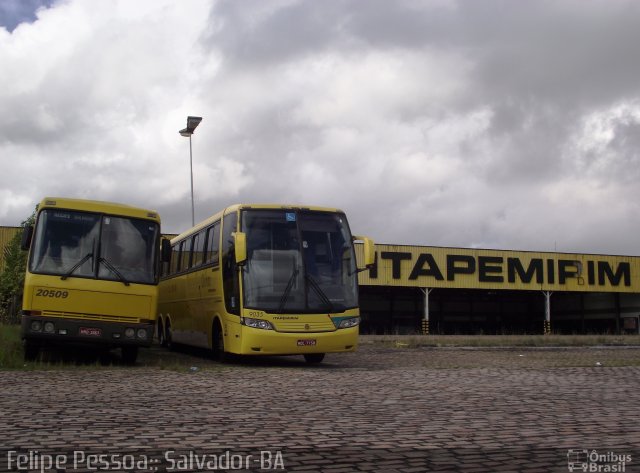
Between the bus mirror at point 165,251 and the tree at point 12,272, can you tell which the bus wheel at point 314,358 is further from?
the tree at point 12,272

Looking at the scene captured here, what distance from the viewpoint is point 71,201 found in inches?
567

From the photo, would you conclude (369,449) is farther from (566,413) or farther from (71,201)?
(71,201)

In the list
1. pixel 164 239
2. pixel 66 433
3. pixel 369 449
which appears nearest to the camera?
pixel 369 449

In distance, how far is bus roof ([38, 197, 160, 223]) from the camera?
14.2 meters

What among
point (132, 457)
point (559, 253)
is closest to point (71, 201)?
point (132, 457)

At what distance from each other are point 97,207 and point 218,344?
420 cm

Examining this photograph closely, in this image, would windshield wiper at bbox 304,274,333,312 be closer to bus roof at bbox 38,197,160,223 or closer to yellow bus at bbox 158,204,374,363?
yellow bus at bbox 158,204,374,363

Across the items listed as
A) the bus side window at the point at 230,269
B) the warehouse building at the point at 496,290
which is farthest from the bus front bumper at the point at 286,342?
the warehouse building at the point at 496,290

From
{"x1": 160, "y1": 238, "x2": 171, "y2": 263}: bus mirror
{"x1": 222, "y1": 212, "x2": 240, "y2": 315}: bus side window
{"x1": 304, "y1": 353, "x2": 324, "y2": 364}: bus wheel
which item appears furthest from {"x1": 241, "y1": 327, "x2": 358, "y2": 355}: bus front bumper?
{"x1": 160, "y1": 238, "x2": 171, "y2": 263}: bus mirror

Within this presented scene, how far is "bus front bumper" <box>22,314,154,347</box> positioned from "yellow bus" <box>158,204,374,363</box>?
78.0 inches

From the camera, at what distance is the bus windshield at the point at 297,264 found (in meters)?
14.9

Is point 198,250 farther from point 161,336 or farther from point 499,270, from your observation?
point 499,270

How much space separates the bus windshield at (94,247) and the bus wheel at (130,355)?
5.46 ft

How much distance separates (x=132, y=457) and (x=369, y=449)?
1864 millimetres
